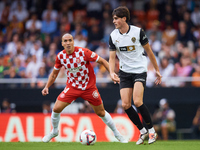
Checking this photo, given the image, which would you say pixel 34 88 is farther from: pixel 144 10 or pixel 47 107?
pixel 144 10

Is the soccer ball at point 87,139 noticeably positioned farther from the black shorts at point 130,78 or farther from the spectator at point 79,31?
the spectator at point 79,31

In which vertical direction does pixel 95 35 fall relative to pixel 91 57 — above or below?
above

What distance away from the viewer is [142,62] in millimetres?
7438

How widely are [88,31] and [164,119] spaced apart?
4.94 m

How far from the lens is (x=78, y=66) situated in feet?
26.1

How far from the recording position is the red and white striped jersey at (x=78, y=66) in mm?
7953

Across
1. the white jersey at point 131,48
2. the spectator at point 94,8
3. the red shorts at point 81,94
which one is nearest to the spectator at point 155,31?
the spectator at point 94,8

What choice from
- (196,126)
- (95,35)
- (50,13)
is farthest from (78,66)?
(50,13)

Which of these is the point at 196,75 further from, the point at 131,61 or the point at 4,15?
the point at 4,15

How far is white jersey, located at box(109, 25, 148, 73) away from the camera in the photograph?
7.29 meters

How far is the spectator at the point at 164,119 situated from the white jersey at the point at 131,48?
6.09m

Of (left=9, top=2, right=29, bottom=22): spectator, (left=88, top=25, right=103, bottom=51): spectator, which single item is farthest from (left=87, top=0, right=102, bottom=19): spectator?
(left=9, top=2, right=29, bottom=22): spectator

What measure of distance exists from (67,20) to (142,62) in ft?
31.1

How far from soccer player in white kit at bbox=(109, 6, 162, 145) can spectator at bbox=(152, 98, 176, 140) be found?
601cm
